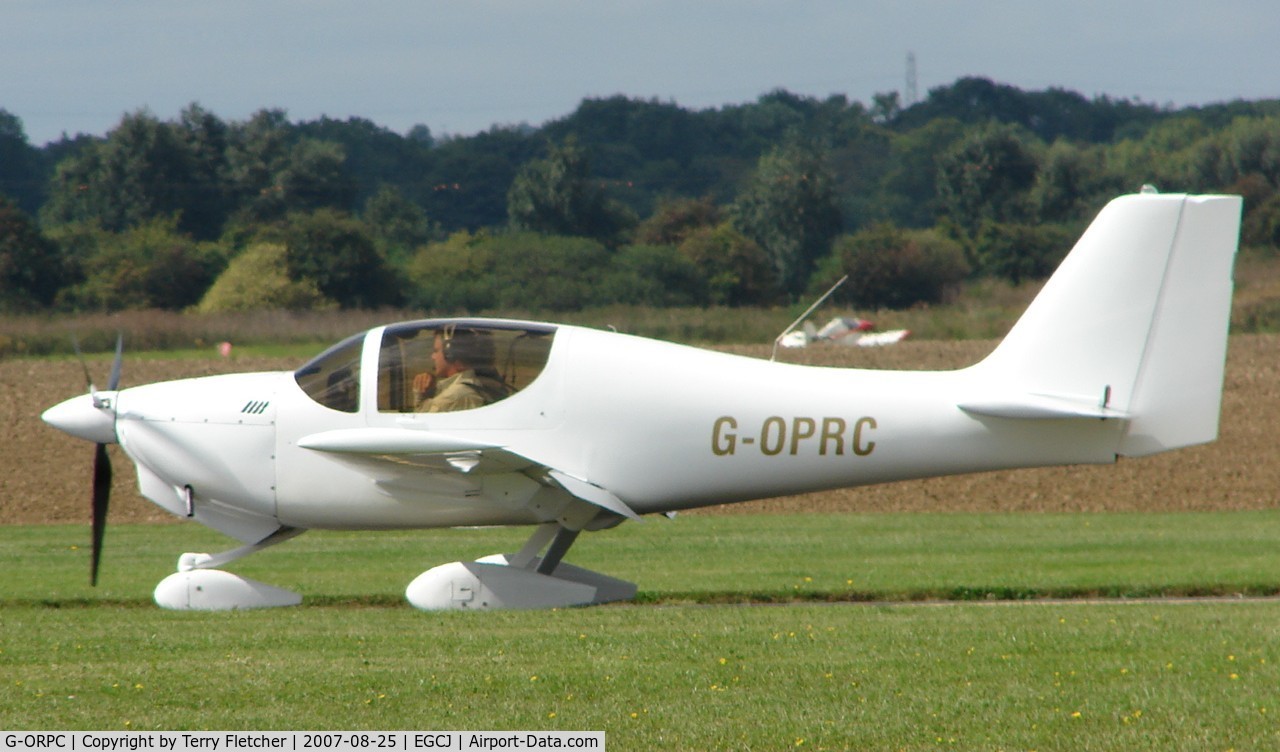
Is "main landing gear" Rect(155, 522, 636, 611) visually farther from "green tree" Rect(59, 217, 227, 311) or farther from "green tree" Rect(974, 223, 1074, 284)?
"green tree" Rect(974, 223, 1074, 284)

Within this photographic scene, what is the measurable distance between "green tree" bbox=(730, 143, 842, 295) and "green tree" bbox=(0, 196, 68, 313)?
66.2ft

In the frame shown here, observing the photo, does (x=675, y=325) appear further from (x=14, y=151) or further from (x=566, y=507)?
(x=14, y=151)

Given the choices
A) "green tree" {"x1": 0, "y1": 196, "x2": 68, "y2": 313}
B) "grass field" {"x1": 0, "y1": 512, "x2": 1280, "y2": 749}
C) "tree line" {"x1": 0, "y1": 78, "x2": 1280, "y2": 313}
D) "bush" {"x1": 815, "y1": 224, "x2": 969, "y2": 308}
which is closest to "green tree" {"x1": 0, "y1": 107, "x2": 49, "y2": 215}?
"tree line" {"x1": 0, "y1": 78, "x2": 1280, "y2": 313}

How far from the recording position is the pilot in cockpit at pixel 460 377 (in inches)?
403

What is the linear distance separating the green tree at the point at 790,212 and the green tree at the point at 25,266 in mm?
20176

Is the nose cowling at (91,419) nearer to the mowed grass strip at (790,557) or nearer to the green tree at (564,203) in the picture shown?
the mowed grass strip at (790,557)

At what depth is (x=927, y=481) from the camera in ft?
78.5

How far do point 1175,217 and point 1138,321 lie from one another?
2.40 feet

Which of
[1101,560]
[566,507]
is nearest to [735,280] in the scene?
[1101,560]

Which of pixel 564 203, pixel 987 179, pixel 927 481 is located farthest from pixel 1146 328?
pixel 987 179

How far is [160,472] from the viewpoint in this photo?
35.3ft

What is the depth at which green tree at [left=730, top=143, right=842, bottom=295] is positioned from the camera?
151ft

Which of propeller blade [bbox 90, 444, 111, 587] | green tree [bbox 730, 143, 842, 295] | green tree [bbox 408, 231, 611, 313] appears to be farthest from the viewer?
green tree [bbox 730, 143, 842, 295]

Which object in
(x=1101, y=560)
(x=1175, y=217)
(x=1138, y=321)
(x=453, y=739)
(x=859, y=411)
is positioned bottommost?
(x=1101, y=560)
